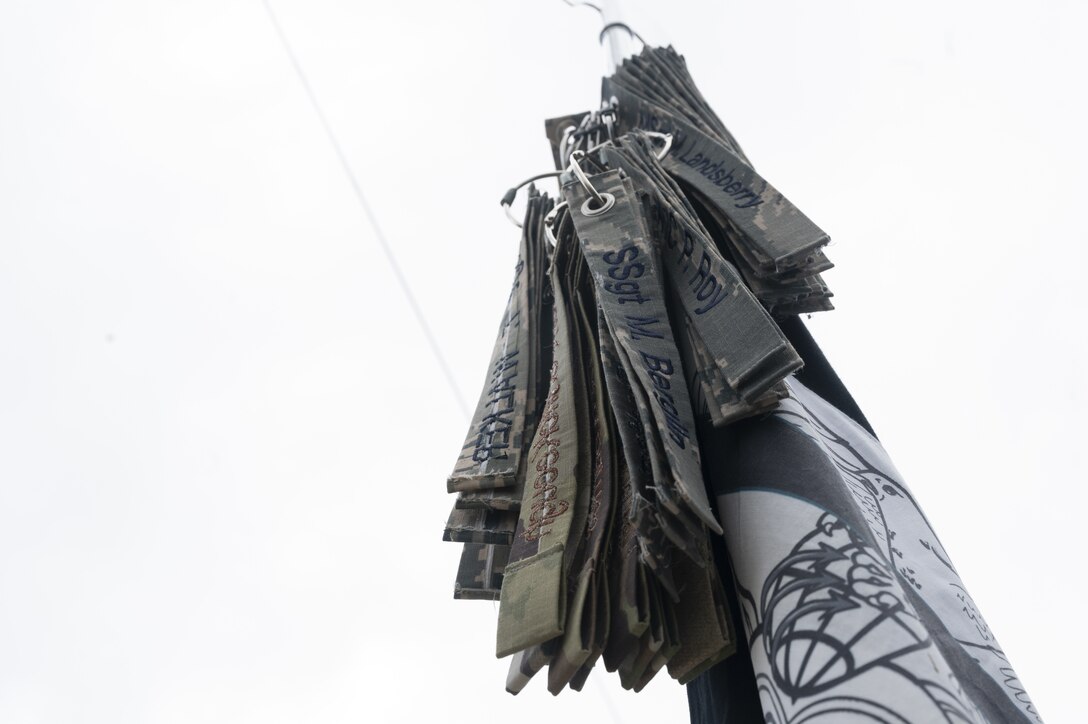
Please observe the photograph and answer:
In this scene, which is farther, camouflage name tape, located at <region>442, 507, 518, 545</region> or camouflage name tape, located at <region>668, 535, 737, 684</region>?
camouflage name tape, located at <region>442, 507, 518, 545</region>

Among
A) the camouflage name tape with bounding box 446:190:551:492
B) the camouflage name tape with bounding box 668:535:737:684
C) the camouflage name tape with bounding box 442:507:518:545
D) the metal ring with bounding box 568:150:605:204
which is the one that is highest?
the metal ring with bounding box 568:150:605:204

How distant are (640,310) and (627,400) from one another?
0.44 ft

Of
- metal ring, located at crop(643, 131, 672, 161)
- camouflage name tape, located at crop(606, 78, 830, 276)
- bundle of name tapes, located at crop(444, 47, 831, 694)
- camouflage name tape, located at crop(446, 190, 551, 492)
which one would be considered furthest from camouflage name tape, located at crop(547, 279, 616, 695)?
metal ring, located at crop(643, 131, 672, 161)

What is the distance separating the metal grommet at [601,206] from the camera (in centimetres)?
120

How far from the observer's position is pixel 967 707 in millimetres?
701

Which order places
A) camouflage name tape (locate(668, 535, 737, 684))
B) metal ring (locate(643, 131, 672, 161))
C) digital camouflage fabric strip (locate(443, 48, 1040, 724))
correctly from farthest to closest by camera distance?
1. metal ring (locate(643, 131, 672, 161))
2. camouflage name tape (locate(668, 535, 737, 684))
3. digital camouflage fabric strip (locate(443, 48, 1040, 724))

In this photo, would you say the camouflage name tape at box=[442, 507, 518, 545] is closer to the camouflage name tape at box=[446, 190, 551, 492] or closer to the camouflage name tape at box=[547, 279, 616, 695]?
the camouflage name tape at box=[446, 190, 551, 492]

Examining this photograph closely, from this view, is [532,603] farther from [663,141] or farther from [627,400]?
[663,141]

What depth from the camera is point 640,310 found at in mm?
1072

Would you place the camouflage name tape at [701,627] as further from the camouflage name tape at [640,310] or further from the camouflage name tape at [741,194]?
the camouflage name tape at [741,194]

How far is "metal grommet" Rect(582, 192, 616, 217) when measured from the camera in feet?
3.93

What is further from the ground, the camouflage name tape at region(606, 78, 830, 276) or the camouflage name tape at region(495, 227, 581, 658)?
the camouflage name tape at region(606, 78, 830, 276)

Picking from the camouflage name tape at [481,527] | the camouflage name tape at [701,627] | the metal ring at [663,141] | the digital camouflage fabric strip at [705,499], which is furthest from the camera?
the metal ring at [663,141]

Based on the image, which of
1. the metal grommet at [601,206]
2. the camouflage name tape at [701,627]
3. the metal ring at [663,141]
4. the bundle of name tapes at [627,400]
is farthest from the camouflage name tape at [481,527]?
the metal ring at [663,141]
